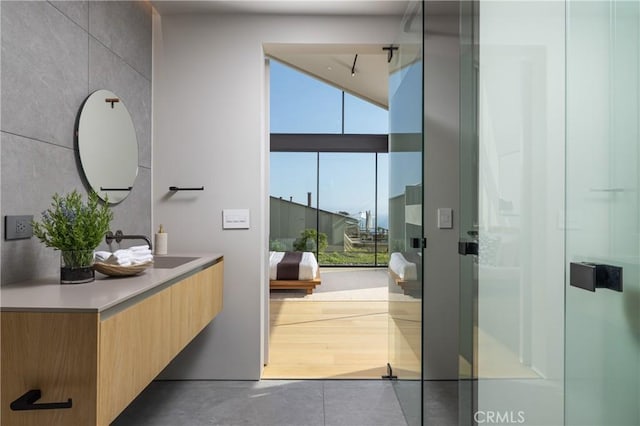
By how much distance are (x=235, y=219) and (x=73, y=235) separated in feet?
4.27

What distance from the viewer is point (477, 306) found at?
1.34 meters

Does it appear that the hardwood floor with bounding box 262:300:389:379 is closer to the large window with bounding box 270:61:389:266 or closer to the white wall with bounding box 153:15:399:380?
the white wall with bounding box 153:15:399:380

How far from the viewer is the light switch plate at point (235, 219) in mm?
2715

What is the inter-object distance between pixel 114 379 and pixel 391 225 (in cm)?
197

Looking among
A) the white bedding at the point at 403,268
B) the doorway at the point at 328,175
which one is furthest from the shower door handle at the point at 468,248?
the doorway at the point at 328,175

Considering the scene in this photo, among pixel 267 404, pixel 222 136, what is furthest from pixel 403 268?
pixel 222 136

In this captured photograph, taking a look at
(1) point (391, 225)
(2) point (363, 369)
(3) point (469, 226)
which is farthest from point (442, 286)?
(3) point (469, 226)

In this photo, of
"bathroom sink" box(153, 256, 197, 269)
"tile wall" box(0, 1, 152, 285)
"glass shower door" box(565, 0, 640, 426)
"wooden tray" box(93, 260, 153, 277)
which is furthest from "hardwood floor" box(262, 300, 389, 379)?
"glass shower door" box(565, 0, 640, 426)

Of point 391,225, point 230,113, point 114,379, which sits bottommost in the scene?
point 114,379

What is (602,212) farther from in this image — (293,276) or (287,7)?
(293,276)

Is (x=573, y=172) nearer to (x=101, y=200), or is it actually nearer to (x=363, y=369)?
(x=101, y=200)

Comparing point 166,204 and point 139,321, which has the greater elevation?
point 166,204

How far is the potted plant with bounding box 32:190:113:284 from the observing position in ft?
4.79

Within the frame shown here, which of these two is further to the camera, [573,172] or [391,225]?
[391,225]
